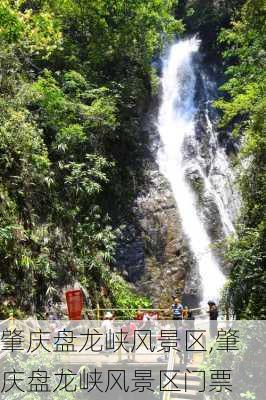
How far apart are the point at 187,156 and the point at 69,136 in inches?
329

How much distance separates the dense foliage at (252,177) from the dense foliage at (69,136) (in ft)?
18.7

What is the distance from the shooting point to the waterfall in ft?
69.2

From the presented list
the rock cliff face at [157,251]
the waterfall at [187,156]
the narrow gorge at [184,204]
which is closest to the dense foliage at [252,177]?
the narrow gorge at [184,204]

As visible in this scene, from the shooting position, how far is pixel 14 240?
13500 mm

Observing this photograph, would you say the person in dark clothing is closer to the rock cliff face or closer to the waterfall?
the waterfall

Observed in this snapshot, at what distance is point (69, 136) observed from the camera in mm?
17703

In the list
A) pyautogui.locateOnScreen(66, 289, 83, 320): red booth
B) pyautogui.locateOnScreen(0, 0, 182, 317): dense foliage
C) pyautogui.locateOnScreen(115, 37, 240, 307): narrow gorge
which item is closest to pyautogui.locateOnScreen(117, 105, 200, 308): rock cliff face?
pyautogui.locateOnScreen(115, 37, 240, 307): narrow gorge

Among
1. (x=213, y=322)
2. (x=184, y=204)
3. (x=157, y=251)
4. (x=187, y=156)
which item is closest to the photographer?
(x=213, y=322)

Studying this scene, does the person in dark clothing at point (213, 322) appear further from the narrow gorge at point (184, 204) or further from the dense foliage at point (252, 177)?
the narrow gorge at point (184, 204)

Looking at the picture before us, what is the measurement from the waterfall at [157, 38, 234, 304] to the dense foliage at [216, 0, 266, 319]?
7.51 metres

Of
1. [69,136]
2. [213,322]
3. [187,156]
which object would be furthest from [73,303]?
[187,156]

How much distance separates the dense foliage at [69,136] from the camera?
1420 cm

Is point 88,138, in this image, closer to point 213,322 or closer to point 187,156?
point 187,156

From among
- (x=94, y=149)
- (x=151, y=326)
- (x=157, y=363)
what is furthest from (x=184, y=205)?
(x=157, y=363)
